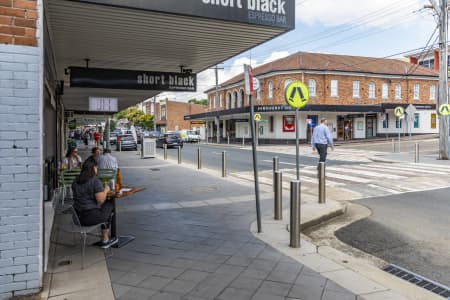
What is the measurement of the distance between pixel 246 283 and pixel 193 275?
632mm

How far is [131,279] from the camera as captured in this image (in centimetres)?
410

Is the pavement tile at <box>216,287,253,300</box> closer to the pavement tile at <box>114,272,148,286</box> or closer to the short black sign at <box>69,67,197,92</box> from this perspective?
the pavement tile at <box>114,272,148,286</box>

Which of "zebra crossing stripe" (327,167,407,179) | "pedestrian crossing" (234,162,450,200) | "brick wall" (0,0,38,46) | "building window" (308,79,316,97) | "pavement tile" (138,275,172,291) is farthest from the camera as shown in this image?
"building window" (308,79,316,97)

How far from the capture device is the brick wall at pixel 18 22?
11.6ft

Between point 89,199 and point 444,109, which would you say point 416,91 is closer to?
point 444,109

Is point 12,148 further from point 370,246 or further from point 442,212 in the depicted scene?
point 442,212

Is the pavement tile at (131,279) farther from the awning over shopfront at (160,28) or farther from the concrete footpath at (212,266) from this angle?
the awning over shopfront at (160,28)

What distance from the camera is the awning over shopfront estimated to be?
16.2 feet

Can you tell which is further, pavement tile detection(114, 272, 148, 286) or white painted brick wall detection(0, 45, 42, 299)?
pavement tile detection(114, 272, 148, 286)

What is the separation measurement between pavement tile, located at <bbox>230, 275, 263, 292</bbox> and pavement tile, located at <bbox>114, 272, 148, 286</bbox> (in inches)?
40.5

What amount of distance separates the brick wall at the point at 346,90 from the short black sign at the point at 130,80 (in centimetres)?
3193

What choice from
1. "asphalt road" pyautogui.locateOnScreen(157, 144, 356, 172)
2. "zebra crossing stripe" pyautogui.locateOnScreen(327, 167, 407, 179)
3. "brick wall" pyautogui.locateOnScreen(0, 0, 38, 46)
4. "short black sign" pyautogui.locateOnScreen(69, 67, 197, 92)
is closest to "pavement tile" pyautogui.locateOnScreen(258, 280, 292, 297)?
"brick wall" pyautogui.locateOnScreen(0, 0, 38, 46)

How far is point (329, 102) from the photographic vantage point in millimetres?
40969

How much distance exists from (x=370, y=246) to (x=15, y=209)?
4.83 m
